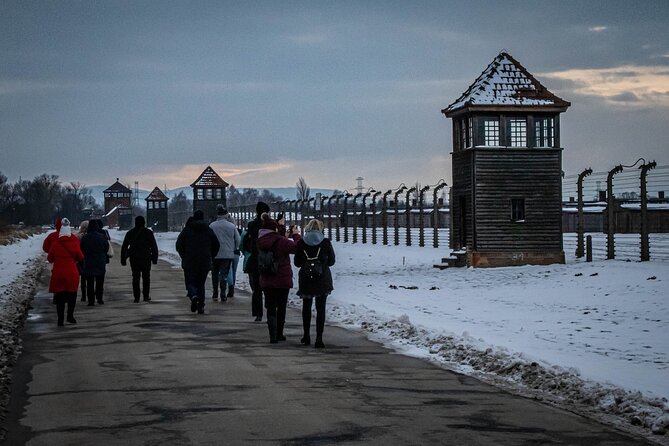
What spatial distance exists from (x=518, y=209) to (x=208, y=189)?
2786 inches

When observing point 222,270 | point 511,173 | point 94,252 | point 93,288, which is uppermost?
point 511,173

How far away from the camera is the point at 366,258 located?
4150cm

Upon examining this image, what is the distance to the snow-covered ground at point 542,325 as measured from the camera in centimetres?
990

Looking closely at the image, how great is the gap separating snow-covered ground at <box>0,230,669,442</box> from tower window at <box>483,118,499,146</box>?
4.42 meters

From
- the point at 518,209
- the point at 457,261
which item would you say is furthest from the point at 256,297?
the point at 518,209

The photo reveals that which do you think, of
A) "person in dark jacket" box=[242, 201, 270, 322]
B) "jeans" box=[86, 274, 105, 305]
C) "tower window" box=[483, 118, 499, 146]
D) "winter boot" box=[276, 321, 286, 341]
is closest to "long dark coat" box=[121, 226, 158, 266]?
"jeans" box=[86, 274, 105, 305]

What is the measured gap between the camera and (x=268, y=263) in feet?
46.3

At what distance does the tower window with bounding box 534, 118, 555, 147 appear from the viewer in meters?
33.5

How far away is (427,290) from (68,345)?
1272 centimetres

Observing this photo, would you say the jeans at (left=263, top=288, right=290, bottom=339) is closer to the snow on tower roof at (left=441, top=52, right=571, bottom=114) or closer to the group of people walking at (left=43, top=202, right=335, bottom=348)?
the group of people walking at (left=43, top=202, right=335, bottom=348)

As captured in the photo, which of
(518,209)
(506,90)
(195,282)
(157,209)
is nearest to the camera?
(195,282)

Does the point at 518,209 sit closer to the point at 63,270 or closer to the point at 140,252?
the point at 140,252

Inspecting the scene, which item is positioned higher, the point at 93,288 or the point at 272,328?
the point at 93,288

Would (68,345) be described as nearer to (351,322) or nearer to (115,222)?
(351,322)
